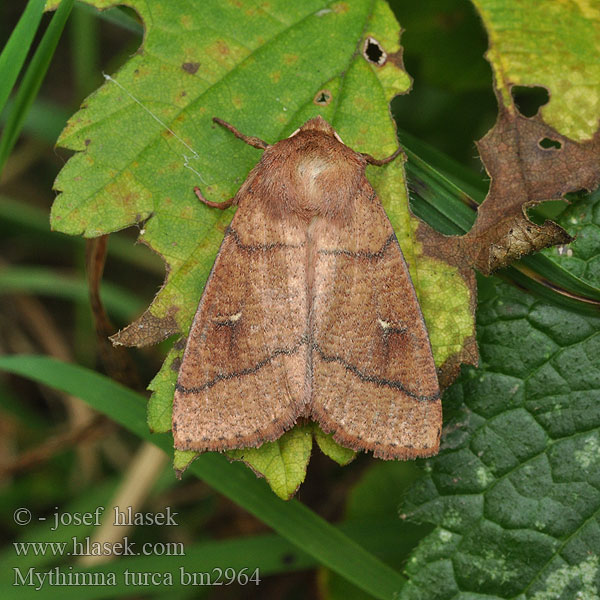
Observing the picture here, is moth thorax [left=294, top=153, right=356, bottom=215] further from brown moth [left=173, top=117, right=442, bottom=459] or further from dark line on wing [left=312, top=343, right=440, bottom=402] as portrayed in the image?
dark line on wing [left=312, top=343, right=440, bottom=402]

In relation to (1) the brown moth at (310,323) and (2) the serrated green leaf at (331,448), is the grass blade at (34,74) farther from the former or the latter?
(2) the serrated green leaf at (331,448)

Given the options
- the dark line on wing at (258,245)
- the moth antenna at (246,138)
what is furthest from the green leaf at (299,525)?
the moth antenna at (246,138)

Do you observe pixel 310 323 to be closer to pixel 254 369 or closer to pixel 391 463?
pixel 254 369

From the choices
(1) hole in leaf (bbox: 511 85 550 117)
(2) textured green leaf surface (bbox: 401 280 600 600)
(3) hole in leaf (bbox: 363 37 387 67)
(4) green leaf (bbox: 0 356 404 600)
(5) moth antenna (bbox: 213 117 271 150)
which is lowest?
(4) green leaf (bbox: 0 356 404 600)

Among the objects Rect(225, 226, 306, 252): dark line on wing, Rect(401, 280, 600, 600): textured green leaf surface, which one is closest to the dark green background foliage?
Rect(401, 280, 600, 600): textured green leaf surface

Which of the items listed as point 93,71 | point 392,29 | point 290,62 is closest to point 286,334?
point 290,62

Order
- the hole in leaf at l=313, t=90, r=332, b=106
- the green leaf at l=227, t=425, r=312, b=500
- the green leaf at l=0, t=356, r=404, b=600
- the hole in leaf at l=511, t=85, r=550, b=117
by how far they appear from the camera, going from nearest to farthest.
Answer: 1. the green leaf at l=227, t=425, r=312, b=500
2. the hole in leaf at l=313, t=90, r=332, b=106
3. the green leaf at l=0, t=356, r=404, b=600
4. the hole in leaf at l=511, t=85, r=550, b=117
